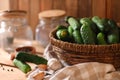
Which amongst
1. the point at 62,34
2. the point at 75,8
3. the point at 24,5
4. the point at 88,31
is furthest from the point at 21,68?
the point at 24,5

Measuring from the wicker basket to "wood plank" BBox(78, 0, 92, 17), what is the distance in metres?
0.52

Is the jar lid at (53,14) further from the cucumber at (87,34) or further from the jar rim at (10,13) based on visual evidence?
the cucumber at (87,34)

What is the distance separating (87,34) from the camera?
1066mm

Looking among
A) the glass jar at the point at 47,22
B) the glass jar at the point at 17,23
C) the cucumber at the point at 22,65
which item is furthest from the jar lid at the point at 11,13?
the cucumber at the point at 22,65

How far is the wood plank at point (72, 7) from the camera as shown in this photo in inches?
63.9

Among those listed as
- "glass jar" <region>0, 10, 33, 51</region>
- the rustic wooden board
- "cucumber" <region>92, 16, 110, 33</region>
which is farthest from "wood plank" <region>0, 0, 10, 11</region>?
"cucumber" <region>92, 16, 110, 33</region>

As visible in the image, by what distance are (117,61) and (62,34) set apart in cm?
25

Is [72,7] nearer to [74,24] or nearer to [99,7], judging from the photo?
[99,7]

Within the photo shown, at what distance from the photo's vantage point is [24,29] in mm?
1576

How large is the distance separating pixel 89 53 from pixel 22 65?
12.8 inches

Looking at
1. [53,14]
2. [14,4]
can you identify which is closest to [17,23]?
[53,14]

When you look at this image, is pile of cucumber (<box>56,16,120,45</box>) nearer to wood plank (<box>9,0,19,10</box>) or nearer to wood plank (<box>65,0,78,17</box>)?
wood plank (<box>65,0,78,17</box>)

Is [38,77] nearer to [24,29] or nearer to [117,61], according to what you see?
[117,61]

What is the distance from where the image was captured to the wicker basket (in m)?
1.05
